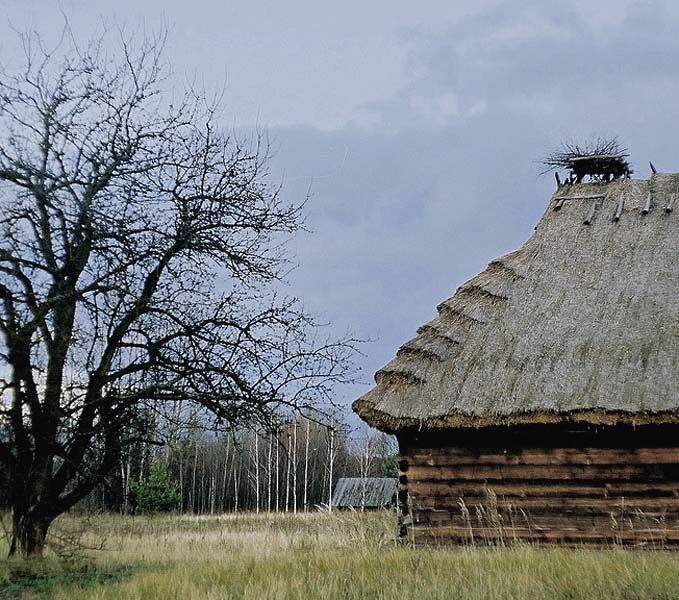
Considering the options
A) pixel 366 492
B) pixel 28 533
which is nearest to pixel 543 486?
pixel 28 533

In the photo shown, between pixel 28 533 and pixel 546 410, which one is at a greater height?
pixel 546 410

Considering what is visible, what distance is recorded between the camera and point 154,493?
3066 cm

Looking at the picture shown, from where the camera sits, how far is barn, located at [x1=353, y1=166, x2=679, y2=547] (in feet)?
35.2

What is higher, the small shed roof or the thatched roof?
the thatched roof

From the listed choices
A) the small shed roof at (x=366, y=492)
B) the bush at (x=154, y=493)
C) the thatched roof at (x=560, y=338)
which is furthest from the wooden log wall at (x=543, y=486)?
the bush at (x=154, y=493)

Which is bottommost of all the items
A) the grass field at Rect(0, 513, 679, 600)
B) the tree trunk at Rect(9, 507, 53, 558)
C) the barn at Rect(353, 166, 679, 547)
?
the grass field at Rect(0, 513, 679, 600)

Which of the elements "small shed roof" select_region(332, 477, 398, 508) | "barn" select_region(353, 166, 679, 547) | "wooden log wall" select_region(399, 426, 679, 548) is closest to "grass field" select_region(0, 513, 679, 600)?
"barn" select_region(353, 166, 679, 547)

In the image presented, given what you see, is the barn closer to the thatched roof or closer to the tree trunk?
the thatched roof

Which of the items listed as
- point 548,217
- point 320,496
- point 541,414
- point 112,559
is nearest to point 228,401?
point 112,559

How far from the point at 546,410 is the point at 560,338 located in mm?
1707

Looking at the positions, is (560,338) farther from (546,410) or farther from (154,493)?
(154,493)

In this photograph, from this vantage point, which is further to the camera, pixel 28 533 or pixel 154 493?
pixel 154 493

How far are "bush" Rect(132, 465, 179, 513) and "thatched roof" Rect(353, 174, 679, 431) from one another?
20.5m

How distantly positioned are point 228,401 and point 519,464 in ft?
14.2
